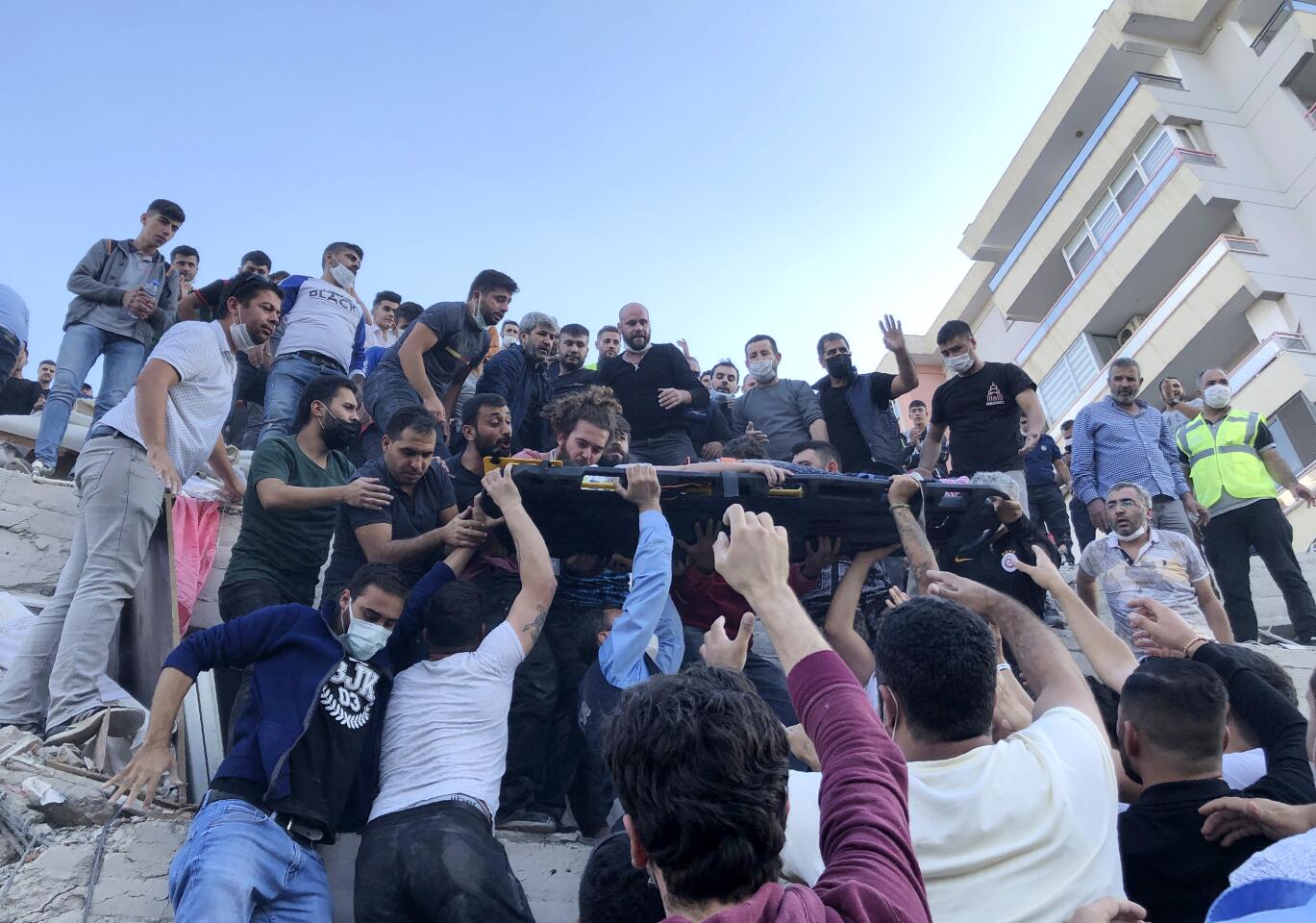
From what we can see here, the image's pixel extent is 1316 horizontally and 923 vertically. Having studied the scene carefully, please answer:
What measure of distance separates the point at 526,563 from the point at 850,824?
276cm

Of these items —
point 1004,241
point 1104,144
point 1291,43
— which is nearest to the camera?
point 1291,43

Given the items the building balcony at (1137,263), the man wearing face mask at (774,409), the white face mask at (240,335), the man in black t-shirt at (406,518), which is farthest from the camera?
the building balcony at (1137,263)

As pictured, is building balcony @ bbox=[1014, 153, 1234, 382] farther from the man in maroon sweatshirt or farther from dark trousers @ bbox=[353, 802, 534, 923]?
the man in maroon sweatshirt

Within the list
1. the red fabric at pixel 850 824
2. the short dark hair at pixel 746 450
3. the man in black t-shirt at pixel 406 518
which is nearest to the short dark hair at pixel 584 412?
the man in black t-shirt at pixel 406 518

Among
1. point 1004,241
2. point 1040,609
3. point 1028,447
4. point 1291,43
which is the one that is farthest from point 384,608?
point 1004,241

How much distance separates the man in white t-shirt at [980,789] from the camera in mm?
2082

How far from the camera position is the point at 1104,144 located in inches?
913

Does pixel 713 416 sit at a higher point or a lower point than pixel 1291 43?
lower

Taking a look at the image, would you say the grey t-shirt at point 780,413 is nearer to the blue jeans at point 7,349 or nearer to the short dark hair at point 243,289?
the short dark hair at point 243,289

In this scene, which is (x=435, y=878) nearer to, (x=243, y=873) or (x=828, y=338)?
(x=243, y=873)

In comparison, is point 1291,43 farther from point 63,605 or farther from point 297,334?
point 63,605

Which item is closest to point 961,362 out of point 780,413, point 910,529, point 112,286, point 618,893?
point 780,413

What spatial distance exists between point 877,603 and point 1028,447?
2389mm

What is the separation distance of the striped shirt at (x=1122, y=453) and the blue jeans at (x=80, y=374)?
23.3 feet
